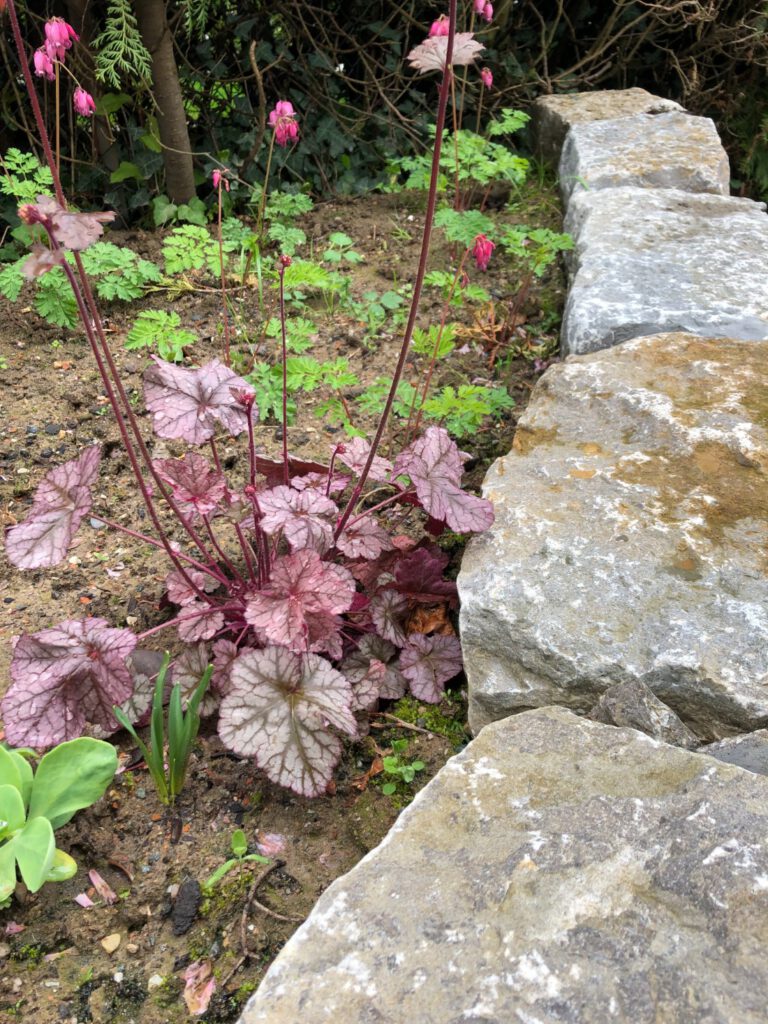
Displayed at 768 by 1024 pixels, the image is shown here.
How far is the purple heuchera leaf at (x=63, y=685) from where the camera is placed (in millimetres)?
1871

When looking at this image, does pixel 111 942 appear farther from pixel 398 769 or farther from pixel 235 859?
pixel 398 769

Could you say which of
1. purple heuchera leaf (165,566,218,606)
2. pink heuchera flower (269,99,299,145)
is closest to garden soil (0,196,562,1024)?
purple heuchera leaf (165,566,218,606)

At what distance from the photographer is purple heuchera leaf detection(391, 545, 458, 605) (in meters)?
2.27

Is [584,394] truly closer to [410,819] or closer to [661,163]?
[410,819]

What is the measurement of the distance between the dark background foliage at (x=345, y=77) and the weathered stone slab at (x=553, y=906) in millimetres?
3313

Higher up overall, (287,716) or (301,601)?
(301,601)

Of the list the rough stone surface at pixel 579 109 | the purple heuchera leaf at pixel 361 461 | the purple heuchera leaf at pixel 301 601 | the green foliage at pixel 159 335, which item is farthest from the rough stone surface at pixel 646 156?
the purple heuchera leaf at pixel 301 601

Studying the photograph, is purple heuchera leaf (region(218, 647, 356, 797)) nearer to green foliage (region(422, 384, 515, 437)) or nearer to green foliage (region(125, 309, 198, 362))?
green foliage (region(422, 384, 515, 437))

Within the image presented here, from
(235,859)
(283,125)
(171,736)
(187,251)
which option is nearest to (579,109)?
(187,251)

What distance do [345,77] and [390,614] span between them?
3463 millimetres

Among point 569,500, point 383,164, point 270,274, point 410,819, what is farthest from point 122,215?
point 410,819

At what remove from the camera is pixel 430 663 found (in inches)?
87.1

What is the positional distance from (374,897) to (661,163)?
3.72 meters

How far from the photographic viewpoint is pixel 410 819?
149cm
